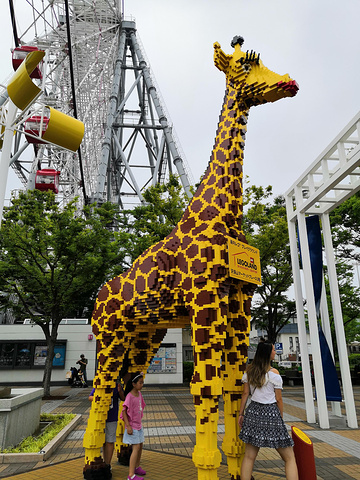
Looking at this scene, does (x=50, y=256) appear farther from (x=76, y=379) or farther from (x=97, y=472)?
(x=97, y=472)

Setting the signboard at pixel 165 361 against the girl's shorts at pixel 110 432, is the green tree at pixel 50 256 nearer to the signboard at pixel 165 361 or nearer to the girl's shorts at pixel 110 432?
the signboard at pixel 165 361

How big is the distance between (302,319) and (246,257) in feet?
17.9

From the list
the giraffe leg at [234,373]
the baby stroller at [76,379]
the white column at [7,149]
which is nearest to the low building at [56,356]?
the baby stroller at [76,379]

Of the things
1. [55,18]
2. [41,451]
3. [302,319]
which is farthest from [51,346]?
[55,18]

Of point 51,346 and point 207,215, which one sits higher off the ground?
point 207,215

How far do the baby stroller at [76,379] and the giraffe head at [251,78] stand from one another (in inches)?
624

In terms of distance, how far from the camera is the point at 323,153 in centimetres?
835

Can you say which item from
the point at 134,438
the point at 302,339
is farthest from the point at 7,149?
the point at 302,339

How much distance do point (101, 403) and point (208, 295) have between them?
2395 mm

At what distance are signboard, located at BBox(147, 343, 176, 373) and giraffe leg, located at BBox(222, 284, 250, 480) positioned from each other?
14.4 meters

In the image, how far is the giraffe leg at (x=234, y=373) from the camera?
425 centimetres

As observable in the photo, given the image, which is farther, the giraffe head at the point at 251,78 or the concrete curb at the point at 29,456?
the concrete curb at the point at 29,456

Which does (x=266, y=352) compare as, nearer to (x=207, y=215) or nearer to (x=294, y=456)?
(x=294, y=456)

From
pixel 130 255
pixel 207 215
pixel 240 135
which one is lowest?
pixel 207 215
